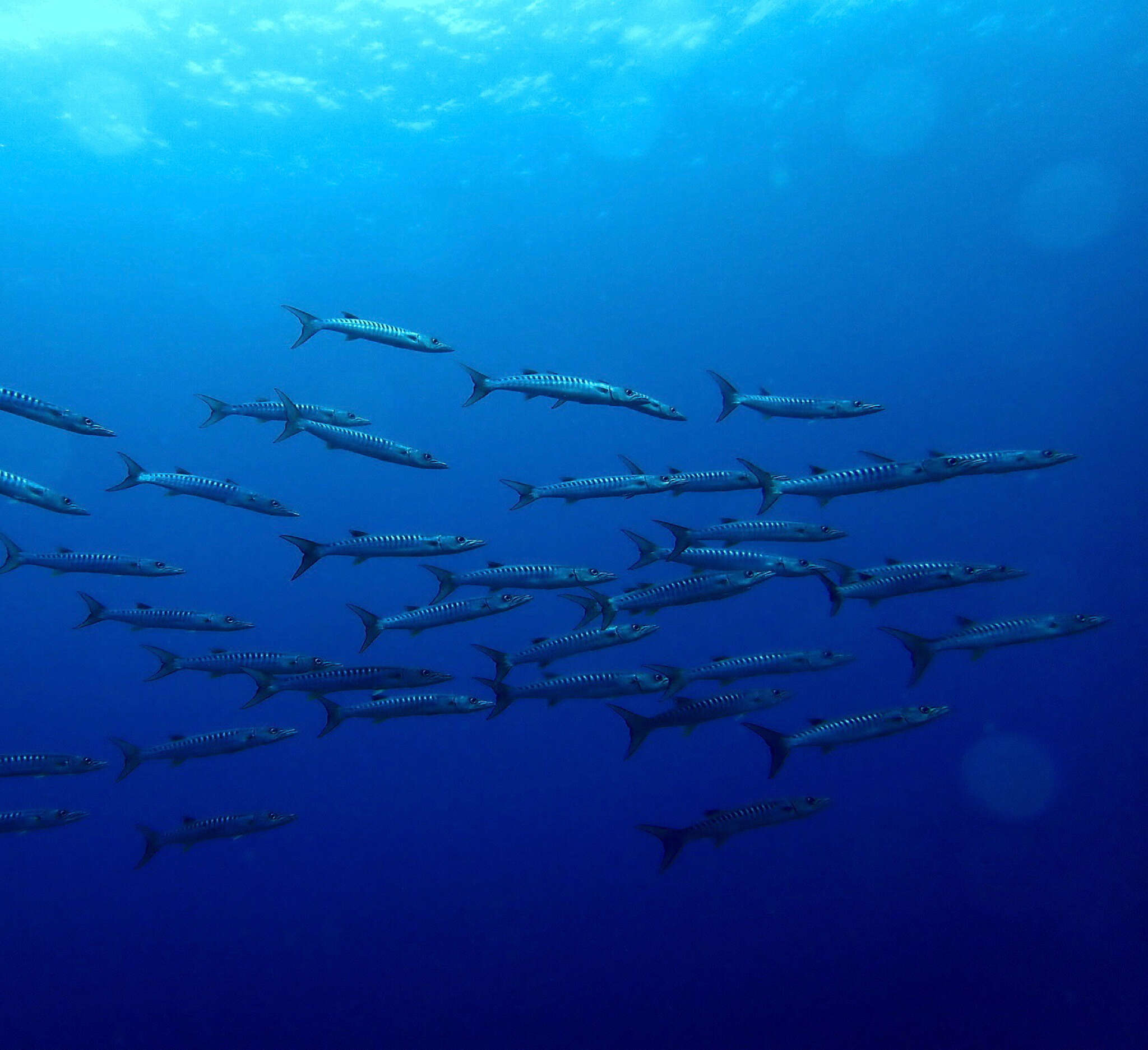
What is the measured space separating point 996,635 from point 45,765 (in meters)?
9.59

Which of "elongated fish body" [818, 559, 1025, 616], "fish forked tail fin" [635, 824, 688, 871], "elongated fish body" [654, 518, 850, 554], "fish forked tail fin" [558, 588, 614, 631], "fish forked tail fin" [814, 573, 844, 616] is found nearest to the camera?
"fish forked tail fin" [814, 573, 844, 616]

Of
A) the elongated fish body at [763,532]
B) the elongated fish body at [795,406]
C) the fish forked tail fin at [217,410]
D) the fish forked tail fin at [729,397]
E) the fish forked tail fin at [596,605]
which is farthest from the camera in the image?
the fish forked tail fin at [217,410]

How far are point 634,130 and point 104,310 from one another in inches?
898

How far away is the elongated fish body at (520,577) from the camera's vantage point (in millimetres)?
7984

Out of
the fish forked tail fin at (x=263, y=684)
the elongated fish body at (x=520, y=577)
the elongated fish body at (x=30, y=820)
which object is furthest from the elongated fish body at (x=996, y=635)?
the elongated fish body at (x=30, y=820)

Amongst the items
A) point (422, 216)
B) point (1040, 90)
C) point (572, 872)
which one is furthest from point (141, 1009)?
point (1040, 90)

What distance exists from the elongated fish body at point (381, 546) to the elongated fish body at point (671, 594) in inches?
51.7

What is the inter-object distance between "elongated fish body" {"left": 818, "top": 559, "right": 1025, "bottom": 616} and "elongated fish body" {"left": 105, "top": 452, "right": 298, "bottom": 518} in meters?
5.51

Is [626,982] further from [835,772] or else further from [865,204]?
[865,204]

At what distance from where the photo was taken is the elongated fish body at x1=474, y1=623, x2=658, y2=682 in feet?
25.2

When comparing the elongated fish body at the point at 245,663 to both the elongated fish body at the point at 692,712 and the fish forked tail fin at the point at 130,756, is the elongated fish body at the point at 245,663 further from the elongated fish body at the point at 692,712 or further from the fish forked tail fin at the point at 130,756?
the elongated fish body at the point at 692,712

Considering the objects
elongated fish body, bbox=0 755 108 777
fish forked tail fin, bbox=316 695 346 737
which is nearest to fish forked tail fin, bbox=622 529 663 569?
fish forked tail fin, bbox=316 695 346 737

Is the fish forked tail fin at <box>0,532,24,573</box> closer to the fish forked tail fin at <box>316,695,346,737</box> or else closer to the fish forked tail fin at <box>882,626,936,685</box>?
the fish forked tail fin at <box>316,695,346,737</box>

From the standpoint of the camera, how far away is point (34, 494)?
23.2 ft
